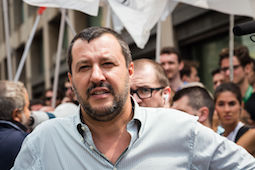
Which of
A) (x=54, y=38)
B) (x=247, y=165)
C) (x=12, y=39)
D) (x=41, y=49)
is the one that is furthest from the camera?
(x=12, y=39)

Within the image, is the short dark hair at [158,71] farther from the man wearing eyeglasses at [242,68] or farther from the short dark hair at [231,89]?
the man wearing eyeglasses at [242,68]

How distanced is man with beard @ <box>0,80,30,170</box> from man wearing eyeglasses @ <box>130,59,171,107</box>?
3.02 ft

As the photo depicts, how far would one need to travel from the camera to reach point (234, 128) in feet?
13.4

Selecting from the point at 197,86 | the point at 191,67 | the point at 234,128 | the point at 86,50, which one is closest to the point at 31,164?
the point at 86,50

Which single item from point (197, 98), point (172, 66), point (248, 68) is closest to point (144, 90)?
point (197, 98)

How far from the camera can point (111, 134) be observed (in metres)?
2.37

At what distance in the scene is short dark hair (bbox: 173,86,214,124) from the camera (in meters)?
3.77

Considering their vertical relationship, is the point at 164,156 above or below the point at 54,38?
above

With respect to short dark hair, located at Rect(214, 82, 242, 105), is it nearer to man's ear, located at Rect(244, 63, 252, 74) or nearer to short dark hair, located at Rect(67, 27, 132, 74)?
man's ear, located at Rect(244, 63, 252, 74)

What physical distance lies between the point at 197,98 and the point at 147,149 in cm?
165

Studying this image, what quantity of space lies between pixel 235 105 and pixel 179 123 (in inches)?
83.8

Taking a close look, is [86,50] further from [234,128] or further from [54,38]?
[54,38]

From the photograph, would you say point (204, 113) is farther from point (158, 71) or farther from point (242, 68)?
point (242, 68)

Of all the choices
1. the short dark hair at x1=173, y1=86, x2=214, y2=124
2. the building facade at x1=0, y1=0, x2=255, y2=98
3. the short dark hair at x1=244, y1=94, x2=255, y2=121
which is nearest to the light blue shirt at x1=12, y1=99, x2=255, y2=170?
the short dark hair at x1=173, y1=86, x2=214, y2=124
